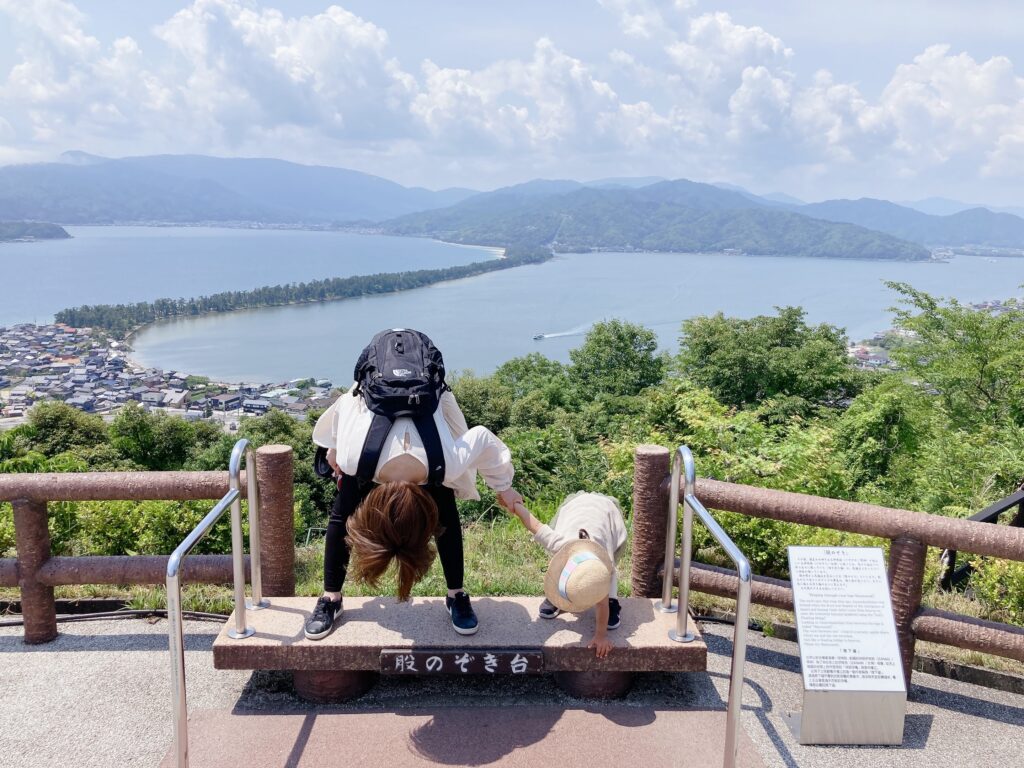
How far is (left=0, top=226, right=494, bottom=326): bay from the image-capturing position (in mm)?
110250

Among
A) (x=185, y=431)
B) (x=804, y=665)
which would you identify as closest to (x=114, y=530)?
(x=804, y=665)

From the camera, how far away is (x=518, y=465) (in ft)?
37.0

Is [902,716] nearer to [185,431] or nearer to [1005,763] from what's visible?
[1005,763]

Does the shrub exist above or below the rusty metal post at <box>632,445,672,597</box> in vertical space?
below

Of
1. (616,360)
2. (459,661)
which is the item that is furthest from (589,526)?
(616,360)

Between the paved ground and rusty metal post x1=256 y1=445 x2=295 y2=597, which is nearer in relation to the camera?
the paved ground

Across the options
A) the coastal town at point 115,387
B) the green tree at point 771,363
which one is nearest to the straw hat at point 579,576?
the green tree at point 771,363

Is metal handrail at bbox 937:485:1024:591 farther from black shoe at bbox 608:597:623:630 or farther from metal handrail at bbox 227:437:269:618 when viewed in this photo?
metal handrail at bbox 227:437:269:618

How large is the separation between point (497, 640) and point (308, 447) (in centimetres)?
1901

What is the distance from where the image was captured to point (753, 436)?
22.8ft

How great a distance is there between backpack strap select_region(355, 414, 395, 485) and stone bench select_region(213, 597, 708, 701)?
0.67m

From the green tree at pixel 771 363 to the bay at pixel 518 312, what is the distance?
30.2 m

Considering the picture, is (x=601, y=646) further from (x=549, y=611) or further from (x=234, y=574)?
(x=234, y=574)

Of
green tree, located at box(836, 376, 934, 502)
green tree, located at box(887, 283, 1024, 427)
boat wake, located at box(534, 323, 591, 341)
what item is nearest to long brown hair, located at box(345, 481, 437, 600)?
green tree, located at box(836, 376, 934, 502)
